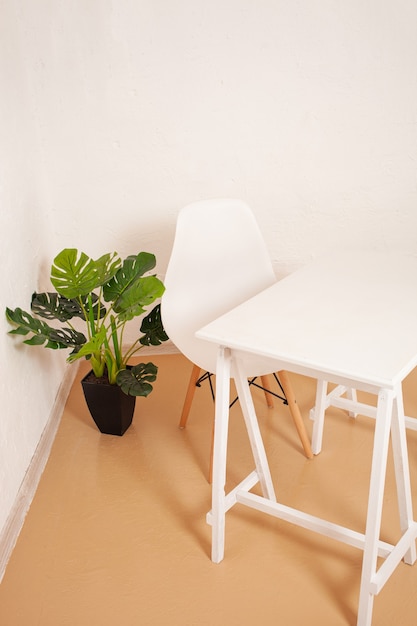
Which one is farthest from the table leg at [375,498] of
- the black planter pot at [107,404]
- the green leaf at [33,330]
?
the green leaf at [33,330]

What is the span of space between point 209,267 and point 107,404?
70 centimetres

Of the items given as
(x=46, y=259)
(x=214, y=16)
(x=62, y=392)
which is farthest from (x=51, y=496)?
(x=214, y=16)

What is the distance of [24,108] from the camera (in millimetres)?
2660

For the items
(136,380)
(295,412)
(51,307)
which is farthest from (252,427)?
(51,307)

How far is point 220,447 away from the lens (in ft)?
6.20

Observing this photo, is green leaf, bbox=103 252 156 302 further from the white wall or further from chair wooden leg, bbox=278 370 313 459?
chair wooden leg, bbox=278 370 313 459

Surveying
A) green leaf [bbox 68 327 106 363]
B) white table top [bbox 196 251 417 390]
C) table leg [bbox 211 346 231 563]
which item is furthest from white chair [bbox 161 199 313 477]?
table leg [bbox 211 346 231 563]

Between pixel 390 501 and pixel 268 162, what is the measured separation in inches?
64.0

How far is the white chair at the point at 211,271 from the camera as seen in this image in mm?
2404

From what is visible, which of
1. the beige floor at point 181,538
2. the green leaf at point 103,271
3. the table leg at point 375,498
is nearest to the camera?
the table leg at point 375,498

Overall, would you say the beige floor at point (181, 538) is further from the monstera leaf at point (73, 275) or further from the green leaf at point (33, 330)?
the monstera leaf at point (73, 275)

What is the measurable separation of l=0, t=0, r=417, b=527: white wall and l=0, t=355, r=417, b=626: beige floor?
37 centimetres

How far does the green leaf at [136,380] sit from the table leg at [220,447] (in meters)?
0.56

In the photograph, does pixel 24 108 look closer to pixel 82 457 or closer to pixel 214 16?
pixel 214 16
